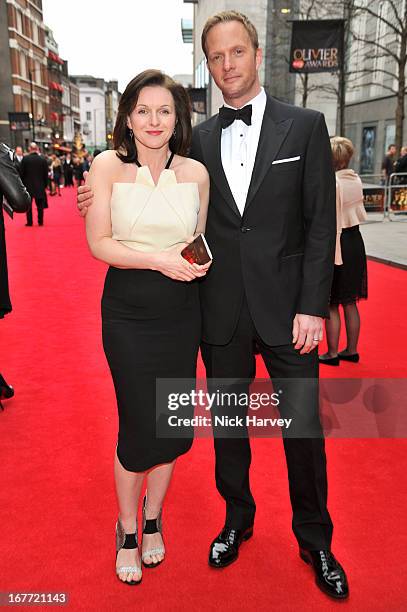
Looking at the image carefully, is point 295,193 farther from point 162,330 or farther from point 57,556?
point 57,556

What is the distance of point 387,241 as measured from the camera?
11.6 meters

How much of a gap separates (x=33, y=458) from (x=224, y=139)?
2.26 metres

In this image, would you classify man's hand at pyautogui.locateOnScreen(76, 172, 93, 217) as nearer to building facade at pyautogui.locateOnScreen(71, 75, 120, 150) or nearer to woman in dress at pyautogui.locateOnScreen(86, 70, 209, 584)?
woman in dress at pyautogui.locateOnScreen(86, 70, 209, 584)

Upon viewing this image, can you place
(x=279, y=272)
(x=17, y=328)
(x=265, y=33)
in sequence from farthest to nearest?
(x=265, y=33) < (x=17, y=328) < (x=279, y=272)

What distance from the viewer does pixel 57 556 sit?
8.39ft

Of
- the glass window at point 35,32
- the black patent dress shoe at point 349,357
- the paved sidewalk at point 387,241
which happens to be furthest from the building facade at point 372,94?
the glass window at point 35,32

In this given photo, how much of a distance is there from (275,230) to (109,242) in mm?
670

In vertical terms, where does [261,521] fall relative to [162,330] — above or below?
below

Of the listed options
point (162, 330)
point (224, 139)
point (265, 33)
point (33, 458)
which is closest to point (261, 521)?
point (162, 330)

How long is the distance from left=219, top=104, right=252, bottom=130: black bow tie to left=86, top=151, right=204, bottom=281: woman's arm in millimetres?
499

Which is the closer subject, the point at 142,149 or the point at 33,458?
the point at 142,149

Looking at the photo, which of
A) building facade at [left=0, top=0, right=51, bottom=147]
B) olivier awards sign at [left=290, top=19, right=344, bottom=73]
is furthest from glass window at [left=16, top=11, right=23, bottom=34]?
olivier awards sign at [left=290, top=19, right=344, bottom=73]

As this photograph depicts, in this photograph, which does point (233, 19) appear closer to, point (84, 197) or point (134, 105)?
point (134, 105)

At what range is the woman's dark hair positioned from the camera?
2.12 m
